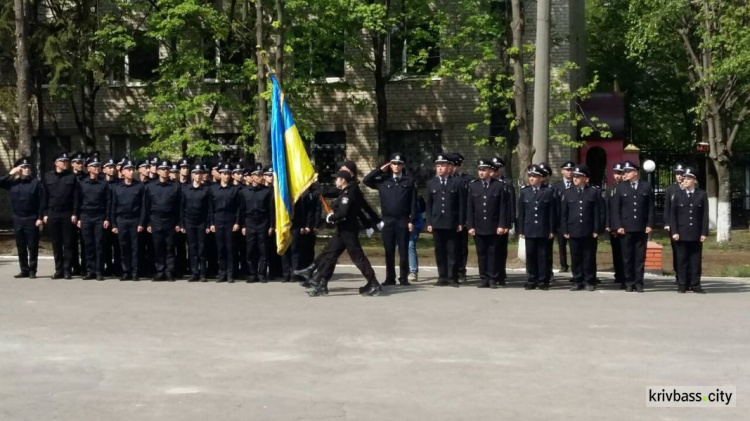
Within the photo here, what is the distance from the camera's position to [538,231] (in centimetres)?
1622

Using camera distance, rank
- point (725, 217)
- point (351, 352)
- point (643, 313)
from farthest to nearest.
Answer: point (725, 217), point (643, 313), point (351, 352)

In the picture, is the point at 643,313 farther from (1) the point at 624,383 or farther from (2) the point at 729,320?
(1) the point at 624,383

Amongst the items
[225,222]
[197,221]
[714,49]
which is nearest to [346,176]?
[225,222]

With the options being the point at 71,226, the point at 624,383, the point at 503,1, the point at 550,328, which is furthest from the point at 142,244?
the point at 503,1

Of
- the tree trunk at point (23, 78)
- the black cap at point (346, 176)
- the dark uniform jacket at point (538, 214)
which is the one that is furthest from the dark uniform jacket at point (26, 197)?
the dark uniform jacket at point (538, 214)

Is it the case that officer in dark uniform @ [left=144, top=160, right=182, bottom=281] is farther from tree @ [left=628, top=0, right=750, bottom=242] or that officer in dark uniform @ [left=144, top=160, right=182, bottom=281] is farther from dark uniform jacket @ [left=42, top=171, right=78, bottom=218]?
tree @ [left=628, top=0, right=750, bottom=242]

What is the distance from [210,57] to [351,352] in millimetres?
22120

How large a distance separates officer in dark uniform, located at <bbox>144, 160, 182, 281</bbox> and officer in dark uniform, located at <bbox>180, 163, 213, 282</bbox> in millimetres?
185

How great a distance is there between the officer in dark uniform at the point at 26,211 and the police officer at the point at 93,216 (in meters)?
0.71

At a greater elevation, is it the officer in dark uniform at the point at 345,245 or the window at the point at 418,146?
the window at the point at 418,146

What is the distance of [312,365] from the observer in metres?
9.87

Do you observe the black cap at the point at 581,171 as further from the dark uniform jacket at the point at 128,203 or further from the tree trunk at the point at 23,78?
the tree trunk at the point at 23,78

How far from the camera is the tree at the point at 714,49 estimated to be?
26906 mm

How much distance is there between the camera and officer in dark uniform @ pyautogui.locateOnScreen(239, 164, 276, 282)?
17062mm
